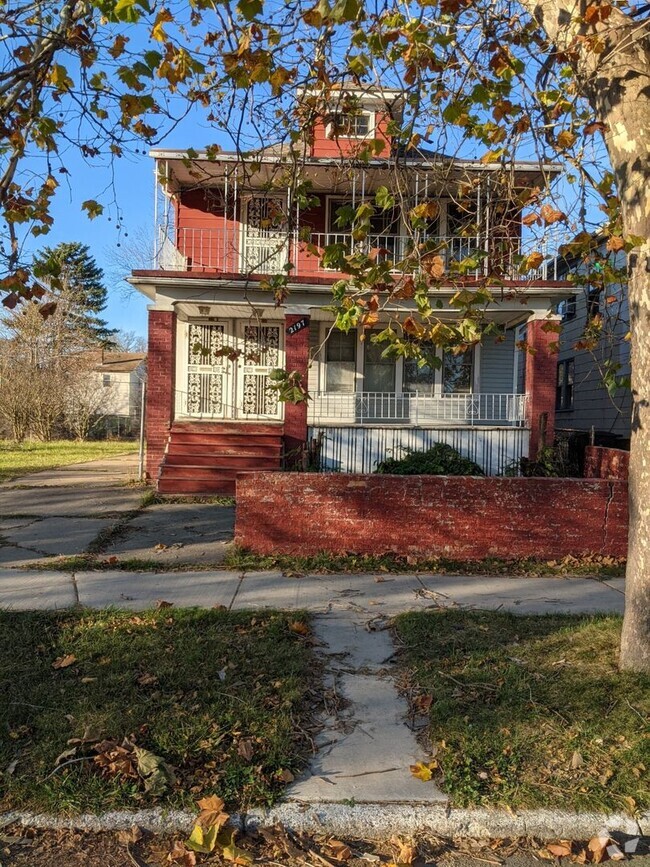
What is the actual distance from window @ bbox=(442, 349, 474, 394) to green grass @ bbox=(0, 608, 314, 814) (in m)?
11.6

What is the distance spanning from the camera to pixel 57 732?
3566mm

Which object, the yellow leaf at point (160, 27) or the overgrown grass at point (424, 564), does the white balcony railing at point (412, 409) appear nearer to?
the overgrown grass at point (424, 564)

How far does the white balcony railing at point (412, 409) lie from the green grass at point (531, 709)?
9012 mm

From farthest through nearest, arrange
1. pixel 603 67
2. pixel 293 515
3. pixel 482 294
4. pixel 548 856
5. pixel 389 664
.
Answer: pixel 293 515 < pixel 482 294 < pixel 389 664 < pixel 603 67 < pixel 548 856

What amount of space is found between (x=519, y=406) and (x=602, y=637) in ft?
32.1

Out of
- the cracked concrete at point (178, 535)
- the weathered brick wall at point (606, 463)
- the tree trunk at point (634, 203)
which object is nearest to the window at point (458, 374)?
the weathered brick wall at point (606, 463)

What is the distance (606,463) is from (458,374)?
5.76 metres

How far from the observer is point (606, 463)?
11109 mm

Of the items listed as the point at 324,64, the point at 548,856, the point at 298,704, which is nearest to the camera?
the point at 548,856

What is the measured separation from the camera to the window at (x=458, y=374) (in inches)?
643

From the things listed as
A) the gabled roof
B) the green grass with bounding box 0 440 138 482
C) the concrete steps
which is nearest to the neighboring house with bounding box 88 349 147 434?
the gabled roof

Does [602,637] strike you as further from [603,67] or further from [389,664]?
[603,67]

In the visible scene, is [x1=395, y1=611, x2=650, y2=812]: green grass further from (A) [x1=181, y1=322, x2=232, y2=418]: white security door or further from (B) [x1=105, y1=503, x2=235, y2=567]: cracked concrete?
(A) [x1=181, y1=322, x2=232, y2=418]: white security door

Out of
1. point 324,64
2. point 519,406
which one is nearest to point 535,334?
point 519,406
